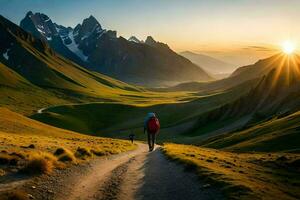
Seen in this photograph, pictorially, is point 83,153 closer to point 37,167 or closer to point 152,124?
point 152,124

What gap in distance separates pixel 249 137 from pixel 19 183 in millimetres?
57608

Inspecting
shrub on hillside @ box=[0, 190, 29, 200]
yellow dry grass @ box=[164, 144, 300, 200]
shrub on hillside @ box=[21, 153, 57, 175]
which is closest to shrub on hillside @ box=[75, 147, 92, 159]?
yellow dry grass @ box=[164, 144, 300, 200]

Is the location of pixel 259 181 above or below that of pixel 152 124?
below

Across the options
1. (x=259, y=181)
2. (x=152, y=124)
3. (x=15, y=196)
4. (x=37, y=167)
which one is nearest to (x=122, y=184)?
(x=37, y=167)

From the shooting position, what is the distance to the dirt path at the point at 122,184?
741 inches

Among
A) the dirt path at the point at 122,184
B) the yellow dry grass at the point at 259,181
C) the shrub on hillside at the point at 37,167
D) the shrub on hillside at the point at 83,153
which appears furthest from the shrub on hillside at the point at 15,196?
the shrub on hillside at the point at 83,153

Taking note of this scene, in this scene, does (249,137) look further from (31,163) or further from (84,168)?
(31,163)

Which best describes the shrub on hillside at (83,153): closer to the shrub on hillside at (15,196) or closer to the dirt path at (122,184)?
the dirt path at (122,184)

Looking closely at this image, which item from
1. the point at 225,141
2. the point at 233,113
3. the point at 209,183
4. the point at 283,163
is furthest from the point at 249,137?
the point at 233,113

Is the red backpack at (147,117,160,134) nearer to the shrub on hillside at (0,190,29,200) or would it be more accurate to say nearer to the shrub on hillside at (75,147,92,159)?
the shrub on hillside at (75,147,92,159)

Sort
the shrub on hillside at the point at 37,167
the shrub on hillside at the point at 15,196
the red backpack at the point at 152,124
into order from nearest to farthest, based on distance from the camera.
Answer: the shrub on hillside at the point at 15,196 → the shrub on hillside at the point at 37,167 → the red backpack at the point at 152,124

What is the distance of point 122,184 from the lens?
849 inches

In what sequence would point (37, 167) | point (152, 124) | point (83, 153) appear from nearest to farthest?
point (37, 167), point (83, 153), point (152, 124)

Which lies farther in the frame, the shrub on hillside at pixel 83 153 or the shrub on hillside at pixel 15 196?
the shrub on hillside at pixel 83 153
